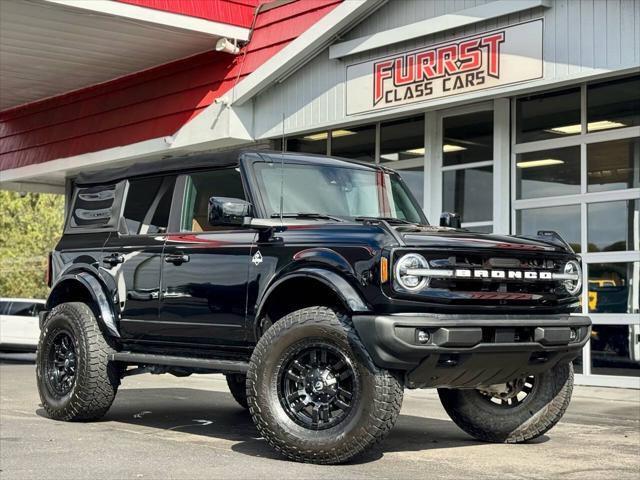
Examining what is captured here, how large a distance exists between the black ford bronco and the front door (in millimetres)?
12

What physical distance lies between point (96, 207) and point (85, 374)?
1564 mm

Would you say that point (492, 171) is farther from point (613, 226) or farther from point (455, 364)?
point (455, 364)

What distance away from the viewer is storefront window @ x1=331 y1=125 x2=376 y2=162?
16.8 m

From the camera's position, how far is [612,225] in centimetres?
1349

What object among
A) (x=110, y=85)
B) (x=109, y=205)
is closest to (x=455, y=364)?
(x=109, y=205)

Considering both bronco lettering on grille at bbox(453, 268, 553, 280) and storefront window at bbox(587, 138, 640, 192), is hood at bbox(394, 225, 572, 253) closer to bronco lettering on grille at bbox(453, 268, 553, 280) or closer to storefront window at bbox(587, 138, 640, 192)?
bronco lettering on grille at bbox(453, 268, 553, 280)

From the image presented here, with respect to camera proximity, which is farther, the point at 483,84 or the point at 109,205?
the point at 483,84

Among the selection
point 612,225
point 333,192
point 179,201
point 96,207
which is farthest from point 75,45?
point 333,192

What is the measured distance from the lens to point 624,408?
36.2 feet

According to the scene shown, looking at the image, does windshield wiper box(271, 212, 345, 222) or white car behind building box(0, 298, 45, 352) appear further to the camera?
white car behind building box(0, 298, 45, 352)

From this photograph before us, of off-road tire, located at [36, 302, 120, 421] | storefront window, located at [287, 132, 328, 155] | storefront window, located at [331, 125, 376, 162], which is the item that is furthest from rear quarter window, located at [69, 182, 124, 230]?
storefront window, located at [287, 132, 328, 155]

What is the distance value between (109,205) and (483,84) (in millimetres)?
6046

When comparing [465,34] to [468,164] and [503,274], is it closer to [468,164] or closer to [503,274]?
[468,164]

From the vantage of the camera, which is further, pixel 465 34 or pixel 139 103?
pixel 139 103
